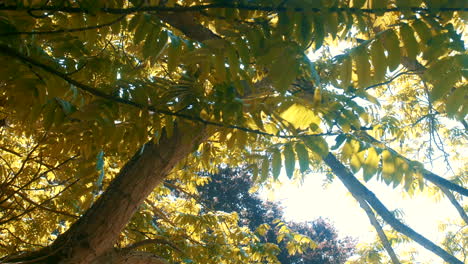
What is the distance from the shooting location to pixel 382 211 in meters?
3.04

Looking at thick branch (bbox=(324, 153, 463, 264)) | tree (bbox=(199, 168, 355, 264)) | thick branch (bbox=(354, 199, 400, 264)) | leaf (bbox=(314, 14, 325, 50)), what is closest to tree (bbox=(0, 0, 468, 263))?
leaf (bbox=(314, 14, 325, 50))

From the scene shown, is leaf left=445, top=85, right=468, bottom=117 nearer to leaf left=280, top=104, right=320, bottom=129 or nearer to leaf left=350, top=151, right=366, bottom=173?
leaf left=350, top=151, right=366, bottom=173

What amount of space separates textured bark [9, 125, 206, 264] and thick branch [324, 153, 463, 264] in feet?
4.48

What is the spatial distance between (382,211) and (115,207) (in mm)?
2150

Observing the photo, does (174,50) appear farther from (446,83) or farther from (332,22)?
(446,83)

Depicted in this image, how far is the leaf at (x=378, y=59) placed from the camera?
1.40m

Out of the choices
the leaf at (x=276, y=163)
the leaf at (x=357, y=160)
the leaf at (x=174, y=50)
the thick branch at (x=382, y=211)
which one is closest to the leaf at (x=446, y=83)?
the leaf at (x=357, y=160)

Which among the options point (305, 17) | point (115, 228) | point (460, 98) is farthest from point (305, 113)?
point (115, 228)

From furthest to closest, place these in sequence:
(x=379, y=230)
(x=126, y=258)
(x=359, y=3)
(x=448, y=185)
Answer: (x=379, y=230), (x=126, y=258), (x=448, y=185), (x=359, y=3)

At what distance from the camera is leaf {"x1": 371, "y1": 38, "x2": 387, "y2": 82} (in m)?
1.40

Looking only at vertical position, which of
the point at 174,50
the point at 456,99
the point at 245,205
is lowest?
the point at 456,99

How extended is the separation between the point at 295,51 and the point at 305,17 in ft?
0.48

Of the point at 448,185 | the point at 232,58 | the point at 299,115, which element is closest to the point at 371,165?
the point at 299,115

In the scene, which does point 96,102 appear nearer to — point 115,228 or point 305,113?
point 305,113
